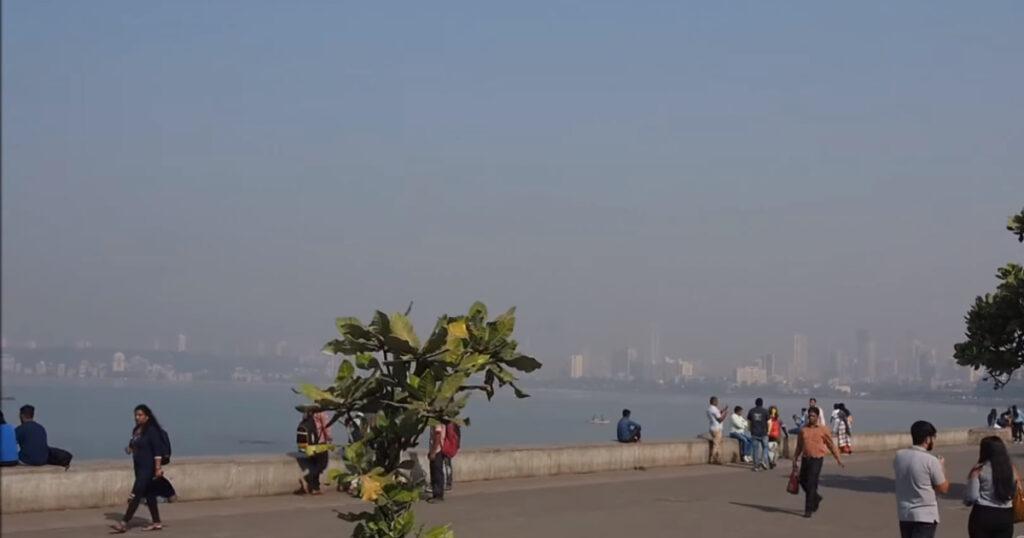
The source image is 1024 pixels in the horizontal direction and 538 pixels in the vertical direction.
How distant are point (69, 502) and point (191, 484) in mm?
1745

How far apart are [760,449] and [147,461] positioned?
51.4ft

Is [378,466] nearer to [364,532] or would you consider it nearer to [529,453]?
[364,532]

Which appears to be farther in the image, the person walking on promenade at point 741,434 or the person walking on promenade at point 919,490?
the person walking on promenade at point 741,434

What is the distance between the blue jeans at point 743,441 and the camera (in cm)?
2794

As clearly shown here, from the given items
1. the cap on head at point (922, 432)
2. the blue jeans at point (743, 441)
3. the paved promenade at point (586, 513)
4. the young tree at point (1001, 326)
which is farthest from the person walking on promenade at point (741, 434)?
the cap on head at point (922, 432)

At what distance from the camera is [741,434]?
28.0m

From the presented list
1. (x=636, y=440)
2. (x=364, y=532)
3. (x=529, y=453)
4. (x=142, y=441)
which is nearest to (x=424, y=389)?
(x=364, y=532)

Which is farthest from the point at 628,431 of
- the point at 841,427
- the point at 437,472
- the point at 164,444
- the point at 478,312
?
the point at 478,312

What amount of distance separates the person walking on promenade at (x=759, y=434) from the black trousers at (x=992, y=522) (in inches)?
636

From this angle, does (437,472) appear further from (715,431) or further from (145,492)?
(715,431)

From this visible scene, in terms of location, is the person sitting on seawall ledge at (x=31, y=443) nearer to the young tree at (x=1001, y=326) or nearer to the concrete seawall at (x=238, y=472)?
the concrete seawall at (x=238, y=472)

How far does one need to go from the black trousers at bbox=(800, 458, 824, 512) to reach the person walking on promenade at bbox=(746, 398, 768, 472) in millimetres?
8935

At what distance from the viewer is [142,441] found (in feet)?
45.5

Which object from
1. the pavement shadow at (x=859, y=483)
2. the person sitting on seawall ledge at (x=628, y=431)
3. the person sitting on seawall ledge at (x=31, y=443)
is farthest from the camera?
the person sitting on seawall ledge at (x=628, y=431)
